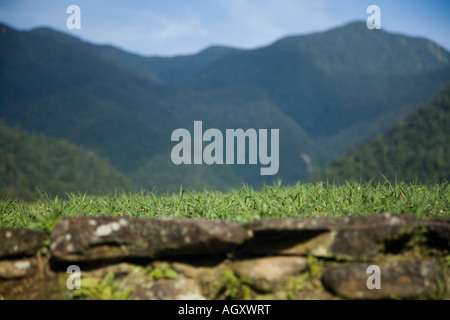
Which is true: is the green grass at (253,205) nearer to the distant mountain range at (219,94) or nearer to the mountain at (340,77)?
the distant mountain range at (219,94)

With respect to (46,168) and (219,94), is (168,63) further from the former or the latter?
(46,168)

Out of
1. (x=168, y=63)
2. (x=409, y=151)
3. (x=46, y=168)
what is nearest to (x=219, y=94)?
(x=168, y=63)

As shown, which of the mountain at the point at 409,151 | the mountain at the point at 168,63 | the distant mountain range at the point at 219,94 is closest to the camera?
the mountain at the point at 409,151

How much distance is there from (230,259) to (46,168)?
3495 cm

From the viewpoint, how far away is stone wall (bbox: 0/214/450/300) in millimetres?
2816


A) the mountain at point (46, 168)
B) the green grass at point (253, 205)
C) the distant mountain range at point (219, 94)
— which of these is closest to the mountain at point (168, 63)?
the distant mountain range at point (219, 94)

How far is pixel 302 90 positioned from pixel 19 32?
56413mm

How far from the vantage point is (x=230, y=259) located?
9.77ft

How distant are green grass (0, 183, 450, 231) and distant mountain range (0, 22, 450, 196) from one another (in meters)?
39.3

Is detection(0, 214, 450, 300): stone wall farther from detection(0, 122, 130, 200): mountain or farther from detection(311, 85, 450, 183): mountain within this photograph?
detection(311, 85, 450, 183): mountain

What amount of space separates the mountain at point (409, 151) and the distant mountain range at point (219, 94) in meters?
16.5

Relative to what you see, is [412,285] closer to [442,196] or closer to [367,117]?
[442,196]

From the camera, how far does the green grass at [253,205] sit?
3.46m

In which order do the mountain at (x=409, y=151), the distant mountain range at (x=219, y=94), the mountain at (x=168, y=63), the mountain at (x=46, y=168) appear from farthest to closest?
the mountain at (x=168, y=63) → the distant mountain range at (x=219, y=94) → the mountain at (x=409, y=151) → the mountain at (x=46, y=168)
